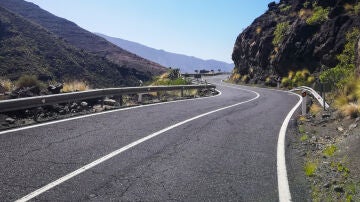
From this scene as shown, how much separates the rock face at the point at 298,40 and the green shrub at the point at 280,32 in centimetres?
15

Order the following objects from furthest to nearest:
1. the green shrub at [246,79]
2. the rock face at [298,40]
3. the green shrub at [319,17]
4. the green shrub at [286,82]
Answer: the green shrub at [246,79], the green shrub at [319,17], the green shrub at [286,82], the rock face at [298,40]

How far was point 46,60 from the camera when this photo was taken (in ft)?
163

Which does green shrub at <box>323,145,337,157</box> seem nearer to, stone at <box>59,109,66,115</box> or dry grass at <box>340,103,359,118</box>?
dry grass at <box>340,103,359,118</box>

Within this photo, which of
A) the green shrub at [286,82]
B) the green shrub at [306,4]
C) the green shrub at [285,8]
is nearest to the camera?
the green shrub at [286,82]

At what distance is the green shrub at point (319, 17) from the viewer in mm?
40412

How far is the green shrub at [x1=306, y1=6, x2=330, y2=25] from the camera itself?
4041 centimetres

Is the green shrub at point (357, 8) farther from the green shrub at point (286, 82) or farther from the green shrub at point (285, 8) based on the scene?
the green shrub at point (285, 8)

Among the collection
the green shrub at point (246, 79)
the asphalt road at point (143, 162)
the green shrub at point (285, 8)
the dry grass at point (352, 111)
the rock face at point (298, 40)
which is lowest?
the green shrub at point (246, 79)

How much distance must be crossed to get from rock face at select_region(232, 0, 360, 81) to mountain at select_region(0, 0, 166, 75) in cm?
2197

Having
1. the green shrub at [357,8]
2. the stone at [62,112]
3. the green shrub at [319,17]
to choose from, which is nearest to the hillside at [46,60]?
the green shrub at [319,17]

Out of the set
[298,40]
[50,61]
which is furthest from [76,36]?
[298,40]

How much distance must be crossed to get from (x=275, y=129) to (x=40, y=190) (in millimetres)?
7740

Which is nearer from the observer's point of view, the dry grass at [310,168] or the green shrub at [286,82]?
the dry grass at [310,168]

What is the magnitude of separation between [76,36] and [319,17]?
60945 mm
